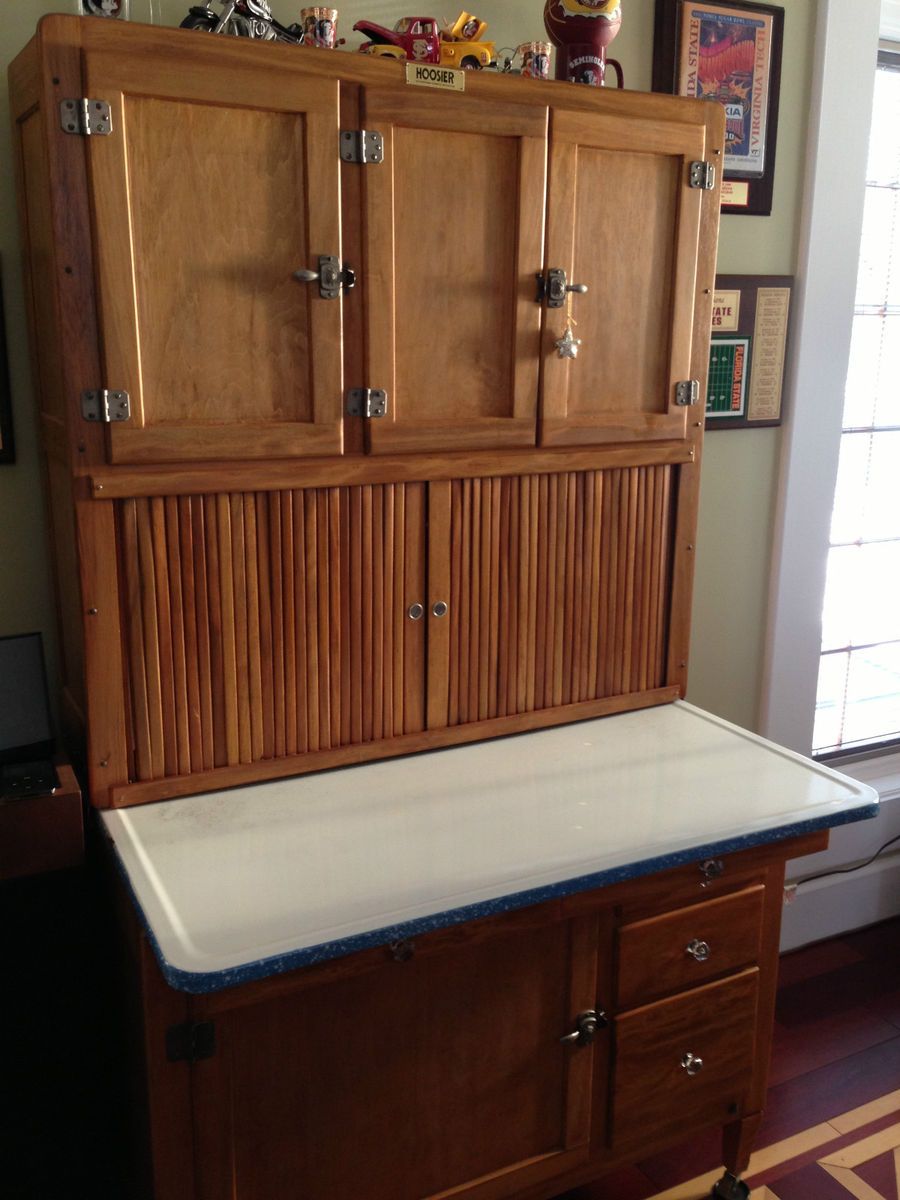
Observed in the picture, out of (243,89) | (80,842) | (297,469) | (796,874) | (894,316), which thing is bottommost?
(796,874)

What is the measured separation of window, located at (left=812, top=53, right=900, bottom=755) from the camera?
8.89ft

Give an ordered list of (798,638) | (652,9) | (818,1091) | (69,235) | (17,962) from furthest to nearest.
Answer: (798,638) → (818,1091) → (652,9) → (17,962) → (69,235)

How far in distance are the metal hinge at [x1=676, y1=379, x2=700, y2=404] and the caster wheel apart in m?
1.46

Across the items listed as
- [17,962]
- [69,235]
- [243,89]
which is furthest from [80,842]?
[243,89]

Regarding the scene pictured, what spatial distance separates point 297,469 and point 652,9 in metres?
1.31

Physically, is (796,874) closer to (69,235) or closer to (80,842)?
(80,842)

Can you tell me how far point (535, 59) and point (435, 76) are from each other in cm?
25

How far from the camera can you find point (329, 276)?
5.36 ft

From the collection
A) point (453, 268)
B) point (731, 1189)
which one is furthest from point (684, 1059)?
point (453, 268)

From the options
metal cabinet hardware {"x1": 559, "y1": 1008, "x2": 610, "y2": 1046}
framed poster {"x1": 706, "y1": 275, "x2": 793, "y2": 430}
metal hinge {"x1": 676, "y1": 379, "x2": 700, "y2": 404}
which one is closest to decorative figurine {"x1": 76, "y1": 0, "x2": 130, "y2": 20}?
metal hinge {"x1": 676, "y1": 379, "x2": 700, "y2": 404}

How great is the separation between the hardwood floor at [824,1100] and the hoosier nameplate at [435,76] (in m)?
1.98

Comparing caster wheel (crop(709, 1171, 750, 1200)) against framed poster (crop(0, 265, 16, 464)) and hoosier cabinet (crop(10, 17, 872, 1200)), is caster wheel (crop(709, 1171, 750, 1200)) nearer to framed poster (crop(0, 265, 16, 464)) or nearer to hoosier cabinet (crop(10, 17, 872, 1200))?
hoosier cabinet (crop(10, 17, 872, 1200))

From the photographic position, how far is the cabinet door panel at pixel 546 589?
190 centimetres

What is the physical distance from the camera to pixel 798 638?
107 inches
